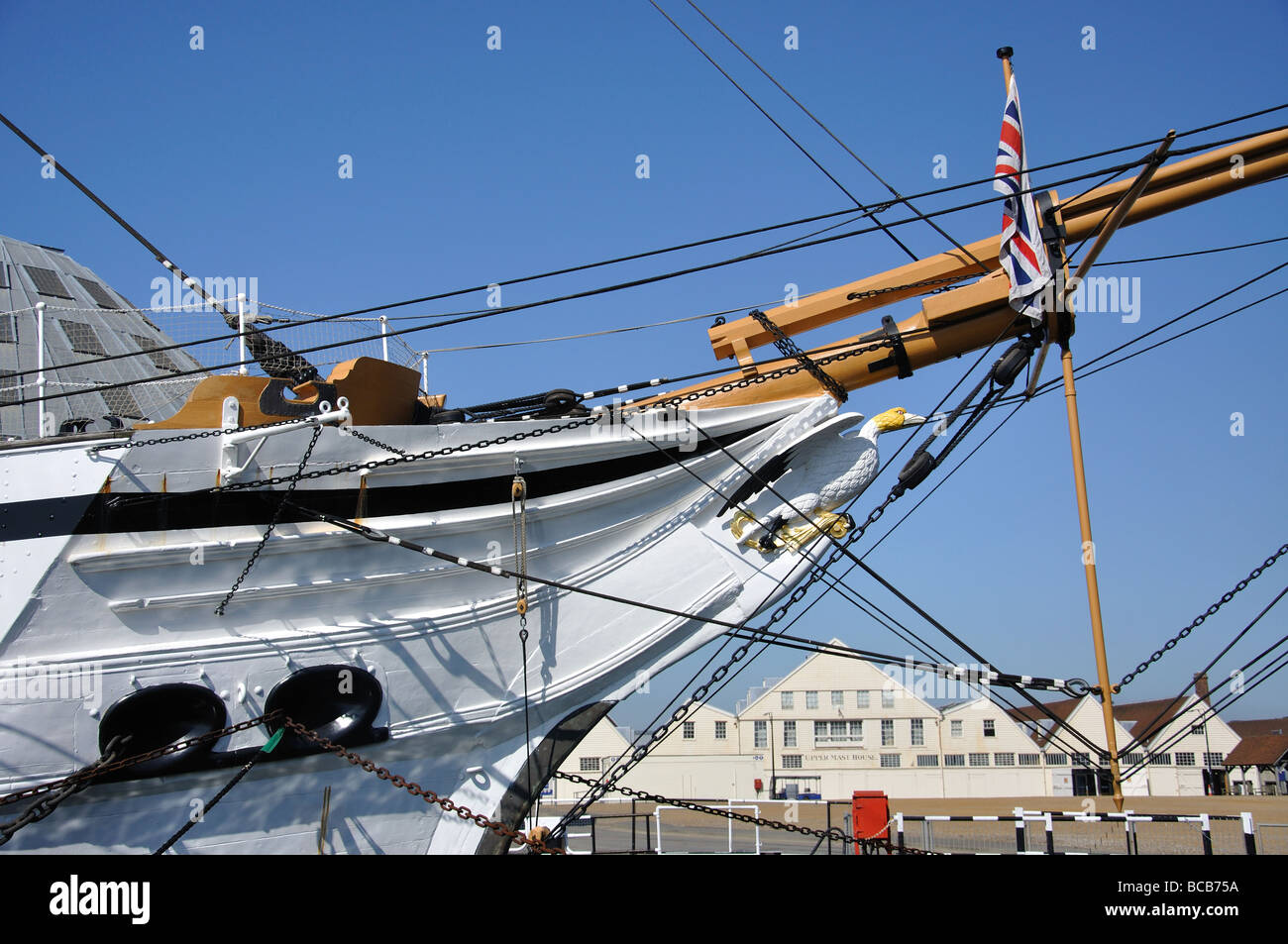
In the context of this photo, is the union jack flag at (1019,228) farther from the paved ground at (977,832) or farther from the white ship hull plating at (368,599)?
the paved ground at (977,832)

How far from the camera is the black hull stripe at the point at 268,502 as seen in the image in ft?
25.3

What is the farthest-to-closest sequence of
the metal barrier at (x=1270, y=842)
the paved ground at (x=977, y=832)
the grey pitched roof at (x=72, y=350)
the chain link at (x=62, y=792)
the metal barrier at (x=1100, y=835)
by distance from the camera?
the paved ground at (x=977, y=832) → the grey pitched roof at (x=72, y=350) → the metal barrier at (x=1270, y=842) → the metal barrier at (x=1100, y=835) → the chain link at (x=62, y=792)

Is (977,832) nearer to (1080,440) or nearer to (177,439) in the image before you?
(1080,440)

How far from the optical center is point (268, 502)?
26.6 ft

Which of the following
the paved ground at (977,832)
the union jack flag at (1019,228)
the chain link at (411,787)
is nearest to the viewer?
the chain link at (411,787)

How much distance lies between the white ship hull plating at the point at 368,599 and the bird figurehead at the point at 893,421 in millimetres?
544

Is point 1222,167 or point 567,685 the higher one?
point 1222,167

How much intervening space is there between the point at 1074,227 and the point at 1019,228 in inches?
42.6

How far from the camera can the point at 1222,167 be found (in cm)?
910

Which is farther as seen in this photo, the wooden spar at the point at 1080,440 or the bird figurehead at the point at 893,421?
the bird figurehead at the point at 893,421

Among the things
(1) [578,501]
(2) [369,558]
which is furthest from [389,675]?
(1) [578,501]

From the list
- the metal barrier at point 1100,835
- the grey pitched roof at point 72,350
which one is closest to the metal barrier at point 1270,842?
the metal barrier at point 1100,835
